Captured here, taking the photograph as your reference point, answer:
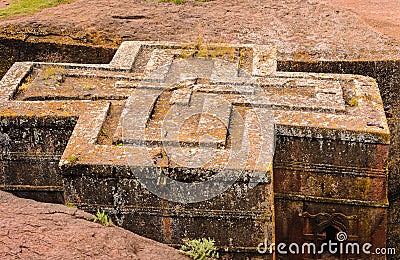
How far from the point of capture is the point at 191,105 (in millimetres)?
8289

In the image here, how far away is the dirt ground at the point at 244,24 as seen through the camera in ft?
36.6

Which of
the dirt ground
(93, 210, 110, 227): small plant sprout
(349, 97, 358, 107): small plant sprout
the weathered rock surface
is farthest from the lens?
the dirt ground

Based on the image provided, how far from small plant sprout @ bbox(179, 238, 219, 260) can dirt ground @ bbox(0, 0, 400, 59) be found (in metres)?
4.53

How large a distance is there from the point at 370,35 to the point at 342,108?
12.8ft

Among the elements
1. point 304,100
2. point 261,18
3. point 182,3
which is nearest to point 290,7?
point 261,18

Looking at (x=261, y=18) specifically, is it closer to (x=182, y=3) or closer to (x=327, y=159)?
(x=182, y=3)

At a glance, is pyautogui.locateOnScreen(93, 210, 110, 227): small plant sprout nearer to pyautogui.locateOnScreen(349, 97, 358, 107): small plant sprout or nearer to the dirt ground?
pyautogui.locateOnScreen(349, 97, 358, 107): small plant sprout

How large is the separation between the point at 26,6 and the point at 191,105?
6.90 meters

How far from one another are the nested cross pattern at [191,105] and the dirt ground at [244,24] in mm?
1510

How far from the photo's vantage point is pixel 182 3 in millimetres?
13672

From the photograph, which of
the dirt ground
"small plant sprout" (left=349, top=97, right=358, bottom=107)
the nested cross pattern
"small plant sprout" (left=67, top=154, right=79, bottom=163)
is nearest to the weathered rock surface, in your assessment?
"small plant sprout" (left=67, top=154, right=79, bottom=163)

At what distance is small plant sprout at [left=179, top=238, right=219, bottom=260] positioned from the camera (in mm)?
6793

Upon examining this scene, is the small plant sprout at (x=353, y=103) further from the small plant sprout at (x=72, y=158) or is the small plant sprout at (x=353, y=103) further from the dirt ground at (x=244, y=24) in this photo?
the small plant sprout at (x=72, y=158)

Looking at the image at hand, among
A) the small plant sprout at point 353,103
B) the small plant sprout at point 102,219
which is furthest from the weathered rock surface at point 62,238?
the small plant sprout at point 353,103
